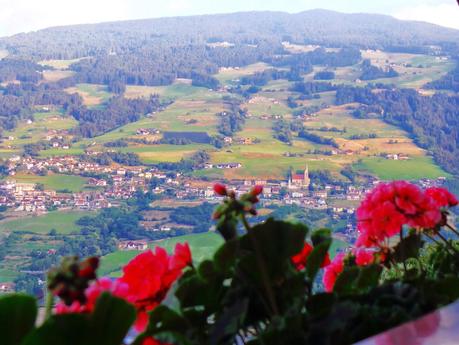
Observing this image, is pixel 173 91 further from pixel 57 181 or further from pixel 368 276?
pixel 368 276

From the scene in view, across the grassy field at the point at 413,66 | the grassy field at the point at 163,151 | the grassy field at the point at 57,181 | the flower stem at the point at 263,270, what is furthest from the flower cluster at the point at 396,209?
the grassy field at the point at 413,66

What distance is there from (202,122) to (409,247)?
22563mm

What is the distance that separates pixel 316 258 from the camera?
0.86 m

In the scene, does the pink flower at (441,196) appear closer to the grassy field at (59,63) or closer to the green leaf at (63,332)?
the green leaf at (63,332)

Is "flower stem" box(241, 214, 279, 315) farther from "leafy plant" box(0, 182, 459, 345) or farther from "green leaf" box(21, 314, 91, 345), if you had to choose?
"green leaf" box(21, 314, 91, 345)

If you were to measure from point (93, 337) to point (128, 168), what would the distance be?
756 inches

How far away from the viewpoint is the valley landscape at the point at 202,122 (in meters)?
15.3

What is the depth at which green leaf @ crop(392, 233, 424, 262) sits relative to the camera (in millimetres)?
1065

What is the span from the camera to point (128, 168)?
1964cm

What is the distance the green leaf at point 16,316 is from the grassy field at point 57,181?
1811cm

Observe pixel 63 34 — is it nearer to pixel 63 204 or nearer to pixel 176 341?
pixel 63 204

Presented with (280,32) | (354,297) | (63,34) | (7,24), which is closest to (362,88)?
(280,32)

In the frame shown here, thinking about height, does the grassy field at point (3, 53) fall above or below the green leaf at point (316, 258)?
below

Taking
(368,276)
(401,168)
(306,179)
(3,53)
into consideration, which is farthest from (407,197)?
(3,53)
